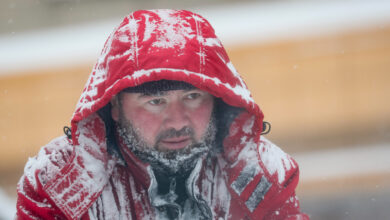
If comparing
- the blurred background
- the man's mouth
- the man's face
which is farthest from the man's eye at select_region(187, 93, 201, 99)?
the blurred background

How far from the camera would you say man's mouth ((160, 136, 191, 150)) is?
Result: 63.2 inches

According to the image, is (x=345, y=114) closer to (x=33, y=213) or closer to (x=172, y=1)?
(x=172, y=1)

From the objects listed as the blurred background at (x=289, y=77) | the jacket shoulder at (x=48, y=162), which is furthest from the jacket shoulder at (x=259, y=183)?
the blurred background at (x=289, y=77)

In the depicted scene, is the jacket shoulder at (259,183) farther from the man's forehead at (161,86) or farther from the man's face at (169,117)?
the man's forehead at (161,86)

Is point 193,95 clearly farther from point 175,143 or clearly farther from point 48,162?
point 48,162

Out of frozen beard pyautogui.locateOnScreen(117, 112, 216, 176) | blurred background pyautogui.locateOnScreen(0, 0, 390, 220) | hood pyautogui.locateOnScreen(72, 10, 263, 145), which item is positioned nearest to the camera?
hood pyautogui.locateOnScreen(72, 10, 263, 145)

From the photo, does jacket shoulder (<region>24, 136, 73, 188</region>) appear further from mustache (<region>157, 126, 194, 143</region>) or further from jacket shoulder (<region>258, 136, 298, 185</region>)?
jacket shoulder (<region>258, 136, 298, 185</region>)

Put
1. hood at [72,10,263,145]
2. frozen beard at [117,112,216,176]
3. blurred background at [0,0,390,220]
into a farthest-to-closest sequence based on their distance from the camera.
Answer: blurred background at [0,0,390,220]
frozen beard at [117,112,216,176]
hood at [72,10,263,145]

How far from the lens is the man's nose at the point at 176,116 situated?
1587 mm

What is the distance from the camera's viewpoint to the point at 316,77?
4.28 metres

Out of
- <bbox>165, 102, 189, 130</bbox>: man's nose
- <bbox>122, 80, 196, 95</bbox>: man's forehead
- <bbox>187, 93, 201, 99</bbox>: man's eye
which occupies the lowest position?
<bbox>165, 102, 189, 130</bbox>: man's nose

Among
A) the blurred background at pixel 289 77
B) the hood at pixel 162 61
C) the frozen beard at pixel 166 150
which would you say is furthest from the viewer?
the blurred background at pixel 289 77

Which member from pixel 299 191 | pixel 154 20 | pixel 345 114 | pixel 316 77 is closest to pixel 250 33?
pixel 316 77

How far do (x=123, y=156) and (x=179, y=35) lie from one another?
17.4 inches
